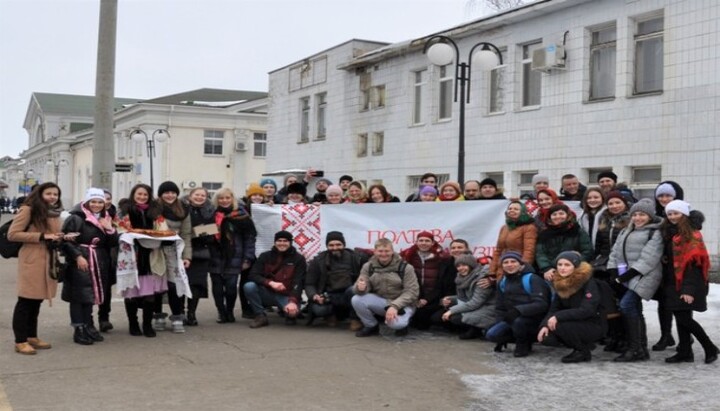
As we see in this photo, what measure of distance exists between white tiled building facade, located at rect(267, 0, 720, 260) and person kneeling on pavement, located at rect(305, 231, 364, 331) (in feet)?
29.9

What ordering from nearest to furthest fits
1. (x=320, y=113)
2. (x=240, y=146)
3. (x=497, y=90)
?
(x=497, y=90)
(x=320, y=113)
(x=240, y=146)

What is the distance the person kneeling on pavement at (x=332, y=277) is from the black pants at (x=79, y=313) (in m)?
2.57

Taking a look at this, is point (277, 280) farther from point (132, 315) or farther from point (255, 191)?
point (132, 315)

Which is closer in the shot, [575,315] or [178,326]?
[575,315]

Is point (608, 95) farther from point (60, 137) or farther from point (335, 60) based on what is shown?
point (60, 137)

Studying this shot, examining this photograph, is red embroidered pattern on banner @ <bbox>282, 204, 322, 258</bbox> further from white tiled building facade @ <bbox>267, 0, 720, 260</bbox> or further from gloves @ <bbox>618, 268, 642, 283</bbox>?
white tiled building facade @ <bbox>267, 0, 720, 260</bbox>

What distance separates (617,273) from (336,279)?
10.9ft

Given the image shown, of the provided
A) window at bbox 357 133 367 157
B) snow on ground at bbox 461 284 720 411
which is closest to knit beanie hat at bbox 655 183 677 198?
snow on ground at bbox 461 284 720 411

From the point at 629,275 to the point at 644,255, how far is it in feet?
0.84

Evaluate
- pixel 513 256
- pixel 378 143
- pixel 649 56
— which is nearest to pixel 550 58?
pixel 649 56

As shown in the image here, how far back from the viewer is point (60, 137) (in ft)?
256

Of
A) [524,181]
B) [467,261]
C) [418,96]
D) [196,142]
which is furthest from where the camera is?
[196,142]

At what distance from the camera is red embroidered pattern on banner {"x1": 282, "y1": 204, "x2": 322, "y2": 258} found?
35.3 ft

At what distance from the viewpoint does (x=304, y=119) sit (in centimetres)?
3027
